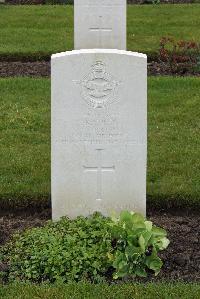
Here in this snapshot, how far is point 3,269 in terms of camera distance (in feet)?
18.3

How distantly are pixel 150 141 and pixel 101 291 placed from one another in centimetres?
333

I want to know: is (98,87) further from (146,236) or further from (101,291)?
(101,291)

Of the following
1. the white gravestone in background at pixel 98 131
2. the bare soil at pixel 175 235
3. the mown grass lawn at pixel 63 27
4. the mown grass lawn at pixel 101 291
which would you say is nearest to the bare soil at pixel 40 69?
the mown grass lawn at pixel 63 27

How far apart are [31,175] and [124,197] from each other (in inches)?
58.1

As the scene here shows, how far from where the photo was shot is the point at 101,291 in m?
5.17

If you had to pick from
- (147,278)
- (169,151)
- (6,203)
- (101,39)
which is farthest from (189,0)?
(147,278)

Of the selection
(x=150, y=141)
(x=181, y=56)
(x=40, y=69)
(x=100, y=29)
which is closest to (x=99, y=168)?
(x=150, y=141)

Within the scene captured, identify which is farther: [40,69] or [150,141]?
[40,69]

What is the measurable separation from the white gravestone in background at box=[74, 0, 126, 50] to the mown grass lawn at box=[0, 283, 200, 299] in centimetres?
423

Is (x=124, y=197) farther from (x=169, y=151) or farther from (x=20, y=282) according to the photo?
(x=169, y=151)

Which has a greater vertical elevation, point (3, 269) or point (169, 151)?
point (169, 151)

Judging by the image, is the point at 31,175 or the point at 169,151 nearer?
the point at 31,175

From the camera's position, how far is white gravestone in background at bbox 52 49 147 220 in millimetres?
5875

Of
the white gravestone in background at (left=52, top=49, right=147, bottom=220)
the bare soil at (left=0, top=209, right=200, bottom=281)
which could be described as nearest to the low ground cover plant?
the bare soil at (left=0, top=209, right=200, bottom=281)
